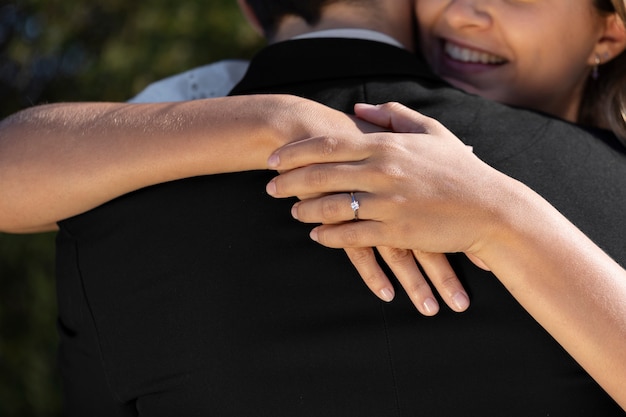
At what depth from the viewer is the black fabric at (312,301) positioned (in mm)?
1573

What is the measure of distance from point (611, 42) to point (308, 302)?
3.94 feet

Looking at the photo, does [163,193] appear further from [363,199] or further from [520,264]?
[520,264]

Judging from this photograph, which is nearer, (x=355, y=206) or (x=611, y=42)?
(x=355, y=206)

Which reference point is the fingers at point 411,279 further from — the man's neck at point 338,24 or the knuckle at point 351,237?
the man's neck at point 338,24

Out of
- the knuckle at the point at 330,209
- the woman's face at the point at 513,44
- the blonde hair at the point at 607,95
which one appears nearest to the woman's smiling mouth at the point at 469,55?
the woman's face at the point at 513,44

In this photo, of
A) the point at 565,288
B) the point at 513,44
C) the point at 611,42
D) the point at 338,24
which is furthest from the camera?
the point at 611,42

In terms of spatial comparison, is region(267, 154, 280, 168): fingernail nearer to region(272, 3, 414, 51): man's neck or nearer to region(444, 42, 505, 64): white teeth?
region(272, 3, 414, 51): man's neck

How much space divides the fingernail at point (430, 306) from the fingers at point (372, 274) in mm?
62

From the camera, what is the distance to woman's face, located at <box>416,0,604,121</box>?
2.11m

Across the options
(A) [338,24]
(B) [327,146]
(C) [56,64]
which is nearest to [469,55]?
(A) [338,24]

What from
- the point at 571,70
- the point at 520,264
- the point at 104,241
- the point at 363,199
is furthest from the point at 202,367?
the point at 571,70

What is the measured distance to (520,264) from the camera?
1497 mm

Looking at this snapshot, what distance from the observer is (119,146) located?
5.47ft

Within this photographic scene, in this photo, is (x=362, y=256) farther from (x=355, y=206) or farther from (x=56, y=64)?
(x=56, y=64)
